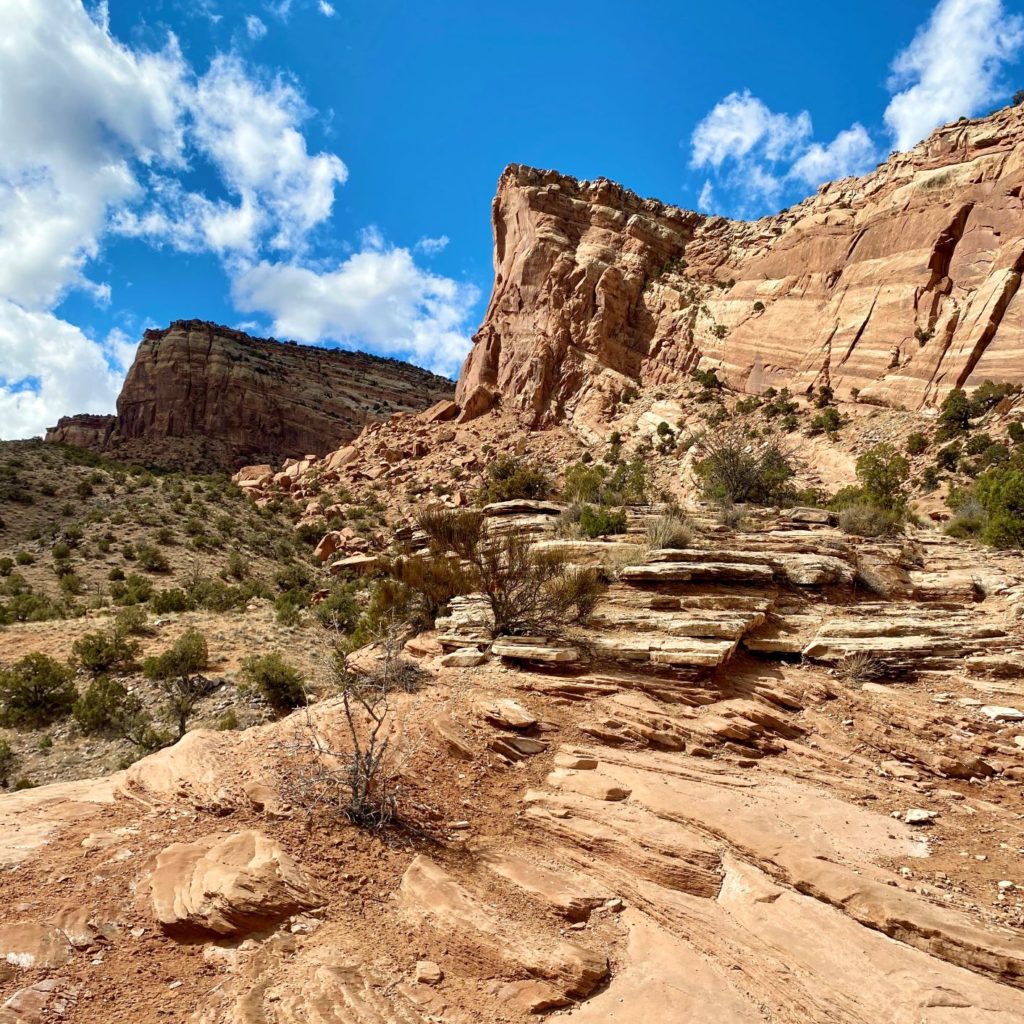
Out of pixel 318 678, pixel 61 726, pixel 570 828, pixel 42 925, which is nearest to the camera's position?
pixel 42 925

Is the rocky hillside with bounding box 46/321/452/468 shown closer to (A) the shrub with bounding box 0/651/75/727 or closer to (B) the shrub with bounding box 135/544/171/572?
(B) the shrub with bounding box 135/544/171/572

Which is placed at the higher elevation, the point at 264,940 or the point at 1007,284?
the point at 1007,284

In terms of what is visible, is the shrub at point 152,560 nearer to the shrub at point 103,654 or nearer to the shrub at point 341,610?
the shrub at point 341,610

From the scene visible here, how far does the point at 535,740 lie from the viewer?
6758 mm

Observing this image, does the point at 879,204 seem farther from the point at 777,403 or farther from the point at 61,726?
the point at 61,726

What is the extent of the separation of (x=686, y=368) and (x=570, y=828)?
38313 millimetres

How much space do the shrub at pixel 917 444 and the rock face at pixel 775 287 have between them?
3608 millimetres

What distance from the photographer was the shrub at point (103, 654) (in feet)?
48.6

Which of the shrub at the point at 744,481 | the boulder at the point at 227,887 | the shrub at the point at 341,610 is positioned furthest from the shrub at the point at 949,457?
the boulder at the point at 227,887

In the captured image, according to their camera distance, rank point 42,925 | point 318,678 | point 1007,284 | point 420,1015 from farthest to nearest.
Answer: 1. point 1007,284
2. point 318,678
3. point 42,925
4. point 420,1015

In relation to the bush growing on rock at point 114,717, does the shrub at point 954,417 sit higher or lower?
higher

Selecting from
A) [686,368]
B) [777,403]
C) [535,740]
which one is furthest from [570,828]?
[686,368]

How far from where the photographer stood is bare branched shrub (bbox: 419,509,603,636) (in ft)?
30.9

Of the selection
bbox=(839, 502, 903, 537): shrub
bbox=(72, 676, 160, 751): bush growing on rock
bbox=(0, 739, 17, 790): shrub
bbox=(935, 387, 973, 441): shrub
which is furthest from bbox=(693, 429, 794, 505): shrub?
bbox=(0, 739, 17, 790): shrub
